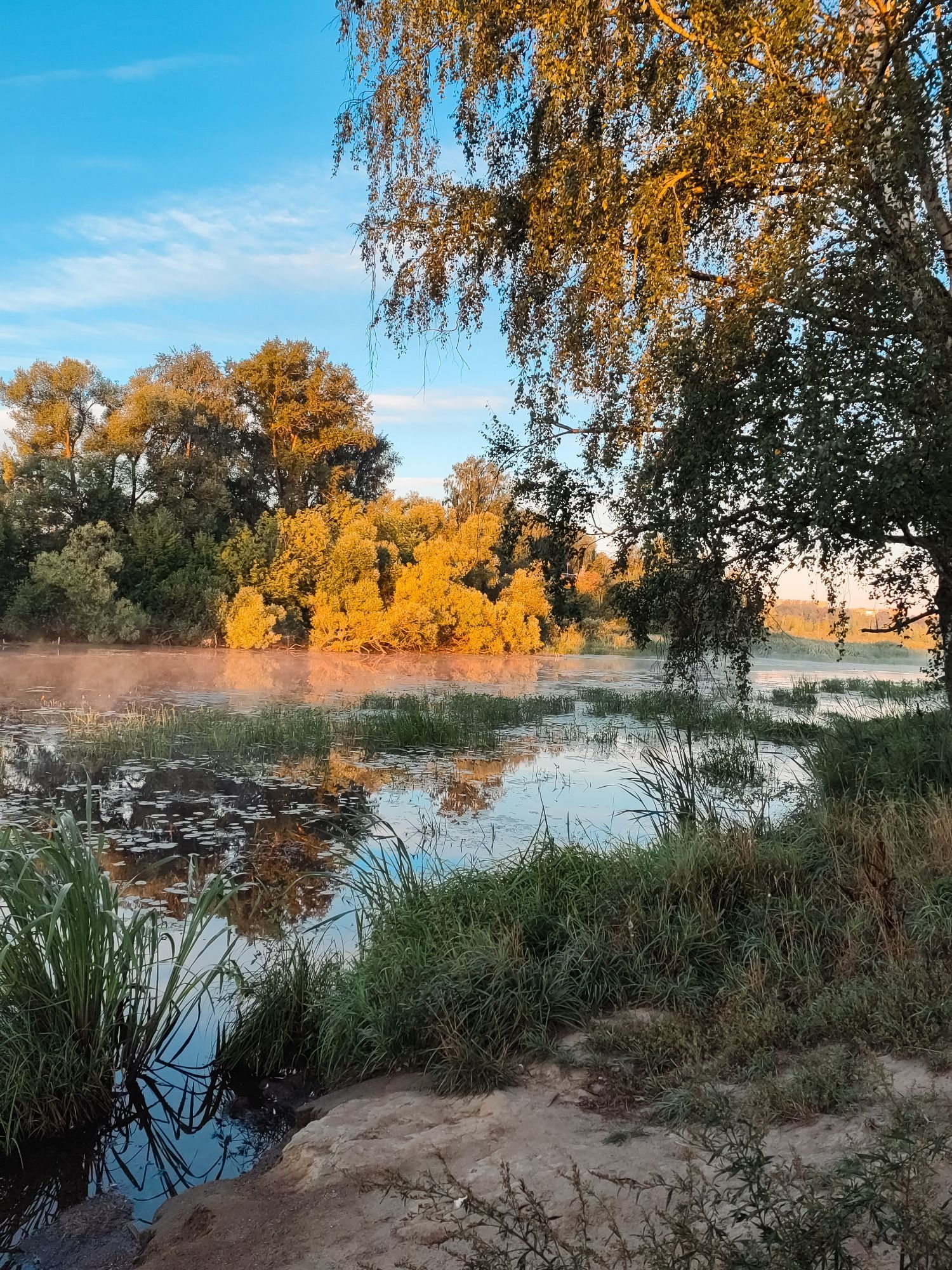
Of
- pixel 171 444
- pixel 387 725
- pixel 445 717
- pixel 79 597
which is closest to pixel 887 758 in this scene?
pixel 387 725

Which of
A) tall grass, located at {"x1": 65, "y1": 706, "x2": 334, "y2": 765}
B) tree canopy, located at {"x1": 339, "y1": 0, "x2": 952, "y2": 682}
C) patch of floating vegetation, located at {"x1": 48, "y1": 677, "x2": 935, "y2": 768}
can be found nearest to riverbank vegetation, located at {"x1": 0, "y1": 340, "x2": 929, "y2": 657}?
patch of floating vegetation, located at {"x1": 48, "y1": 677, "x2": 935, "y2": 768}

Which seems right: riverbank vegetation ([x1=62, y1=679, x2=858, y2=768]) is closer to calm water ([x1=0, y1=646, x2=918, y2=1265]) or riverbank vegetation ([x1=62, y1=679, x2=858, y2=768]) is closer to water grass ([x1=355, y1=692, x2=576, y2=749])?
water grass ([x1=355, y1=692, x2=576, y2=749])

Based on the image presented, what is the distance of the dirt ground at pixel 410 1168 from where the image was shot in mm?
2732

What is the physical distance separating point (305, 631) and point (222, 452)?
890 centimetres

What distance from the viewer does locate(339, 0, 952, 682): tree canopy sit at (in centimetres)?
563

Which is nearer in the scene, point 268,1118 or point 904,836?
point 268,1118

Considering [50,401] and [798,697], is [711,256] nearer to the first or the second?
[798,697]

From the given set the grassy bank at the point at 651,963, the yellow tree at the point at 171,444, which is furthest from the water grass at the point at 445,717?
the yellow tree at the point at 171,444

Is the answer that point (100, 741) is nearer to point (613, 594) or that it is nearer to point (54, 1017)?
point (613, 594)

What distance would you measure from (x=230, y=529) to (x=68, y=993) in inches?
1394

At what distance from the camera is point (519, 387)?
27.1ft

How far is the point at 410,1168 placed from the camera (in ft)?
10.5

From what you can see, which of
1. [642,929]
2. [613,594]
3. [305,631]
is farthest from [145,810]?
[305,631]

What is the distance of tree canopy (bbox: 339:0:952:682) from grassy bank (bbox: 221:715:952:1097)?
7.05 feet
